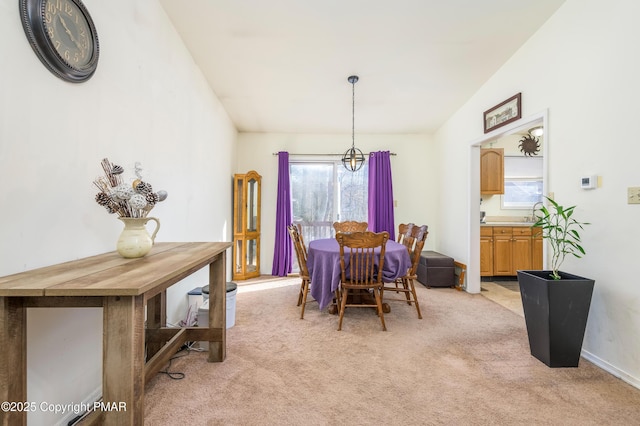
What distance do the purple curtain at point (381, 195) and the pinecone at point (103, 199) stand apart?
4047 mm

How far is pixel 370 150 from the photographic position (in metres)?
5.10

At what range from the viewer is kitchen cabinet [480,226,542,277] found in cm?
424

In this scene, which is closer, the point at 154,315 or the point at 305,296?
the point at 154,315

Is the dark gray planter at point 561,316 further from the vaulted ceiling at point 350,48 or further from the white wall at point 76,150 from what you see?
the white wall at point 76,150

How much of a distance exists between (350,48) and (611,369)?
318 centimetres

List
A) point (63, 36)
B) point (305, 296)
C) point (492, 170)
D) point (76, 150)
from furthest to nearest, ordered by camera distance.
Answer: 1. point (492, 170)
2. point (305, 296)
3. point (76, 150)
4. point (63, 36)

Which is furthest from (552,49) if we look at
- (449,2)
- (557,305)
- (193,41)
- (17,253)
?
(17,253)

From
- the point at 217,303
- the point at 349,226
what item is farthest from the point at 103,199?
the point at 349,226

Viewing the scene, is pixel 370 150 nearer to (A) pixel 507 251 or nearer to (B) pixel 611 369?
(A) pixel 507 251

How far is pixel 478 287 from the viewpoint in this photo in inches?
148

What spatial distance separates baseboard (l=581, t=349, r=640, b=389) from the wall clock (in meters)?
3.55

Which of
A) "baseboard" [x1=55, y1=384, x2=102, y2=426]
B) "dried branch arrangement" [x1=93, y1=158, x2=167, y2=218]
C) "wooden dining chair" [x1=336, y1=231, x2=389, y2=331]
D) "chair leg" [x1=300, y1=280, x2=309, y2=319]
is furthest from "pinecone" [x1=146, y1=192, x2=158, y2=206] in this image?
"chair leg" [x1=300, y1=280, x2=309, y2=319]

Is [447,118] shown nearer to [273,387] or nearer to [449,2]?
[449,2]

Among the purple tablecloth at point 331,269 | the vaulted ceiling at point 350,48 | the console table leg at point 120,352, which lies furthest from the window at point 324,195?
the console table leg at point 120,352
